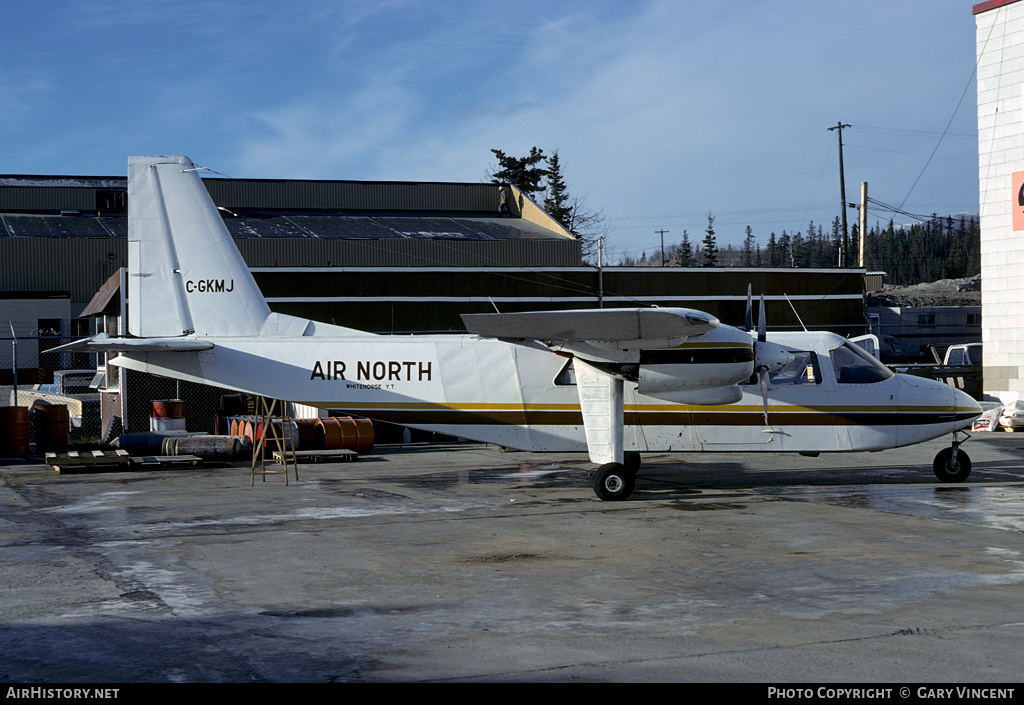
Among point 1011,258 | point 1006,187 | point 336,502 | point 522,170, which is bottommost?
point 336,502

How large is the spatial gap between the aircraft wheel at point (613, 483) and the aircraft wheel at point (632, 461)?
33 cm

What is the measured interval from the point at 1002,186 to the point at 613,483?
2335 cm

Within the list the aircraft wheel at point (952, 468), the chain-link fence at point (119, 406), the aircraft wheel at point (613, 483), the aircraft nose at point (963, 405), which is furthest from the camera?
the chain-link fence at point (119, 406)

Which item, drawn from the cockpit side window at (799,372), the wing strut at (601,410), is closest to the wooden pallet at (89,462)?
the wing strut at (601,410)

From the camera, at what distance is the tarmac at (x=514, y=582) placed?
6.94m

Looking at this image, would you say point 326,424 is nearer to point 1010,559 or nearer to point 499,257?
point 1010,559

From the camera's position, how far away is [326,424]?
23578mm

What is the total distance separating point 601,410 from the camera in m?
15.7

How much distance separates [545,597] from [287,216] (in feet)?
155

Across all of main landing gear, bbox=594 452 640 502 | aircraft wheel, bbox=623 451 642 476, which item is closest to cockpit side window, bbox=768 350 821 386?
aircraft wheel, bbox=623 451 642 476

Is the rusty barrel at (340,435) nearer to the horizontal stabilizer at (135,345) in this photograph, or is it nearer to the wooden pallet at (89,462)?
the wooden pallet at (89,462)

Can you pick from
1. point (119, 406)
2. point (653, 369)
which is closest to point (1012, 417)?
point (653, 369)

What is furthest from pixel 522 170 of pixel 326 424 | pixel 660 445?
pixel 660 445

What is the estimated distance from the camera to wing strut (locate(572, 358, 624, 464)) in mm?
15500
